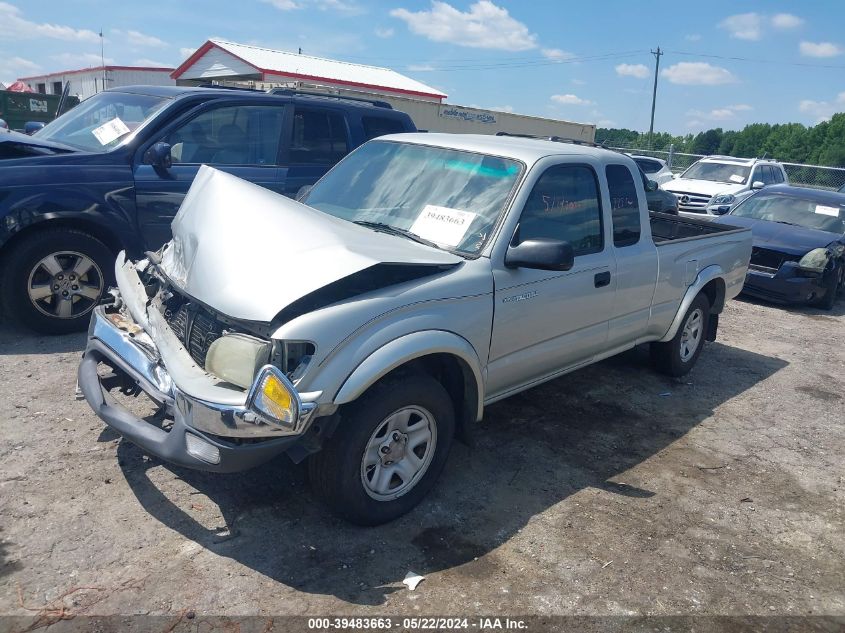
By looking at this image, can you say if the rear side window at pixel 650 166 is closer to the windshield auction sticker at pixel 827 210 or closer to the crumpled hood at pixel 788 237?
the windshield auction sticker at pixel 827 210

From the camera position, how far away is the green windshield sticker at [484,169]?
4.01 m

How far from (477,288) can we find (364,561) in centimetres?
147

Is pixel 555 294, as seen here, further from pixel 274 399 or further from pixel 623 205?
A: pixel 274 399

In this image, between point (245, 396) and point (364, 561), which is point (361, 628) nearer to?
point (364, 561)

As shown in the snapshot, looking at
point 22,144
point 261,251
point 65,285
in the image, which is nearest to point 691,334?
point 261,251

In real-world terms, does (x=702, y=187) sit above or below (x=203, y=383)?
above

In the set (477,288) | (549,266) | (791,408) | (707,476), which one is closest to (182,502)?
(477,288)

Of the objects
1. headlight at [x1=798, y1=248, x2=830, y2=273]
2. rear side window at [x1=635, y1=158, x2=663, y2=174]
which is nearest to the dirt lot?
headlight at [x1=798, y1=248, x2=830, y2=273]

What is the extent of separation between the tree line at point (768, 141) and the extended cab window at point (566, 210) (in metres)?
40.6

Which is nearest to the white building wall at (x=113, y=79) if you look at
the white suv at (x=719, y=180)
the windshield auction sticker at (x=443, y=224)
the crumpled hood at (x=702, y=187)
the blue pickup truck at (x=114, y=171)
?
the crumpled hood at (x=702, y=187)

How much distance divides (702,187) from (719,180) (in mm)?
859

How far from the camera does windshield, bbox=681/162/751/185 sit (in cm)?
1581

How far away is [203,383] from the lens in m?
2.95

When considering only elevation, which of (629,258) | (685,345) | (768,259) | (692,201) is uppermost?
(692,201)
